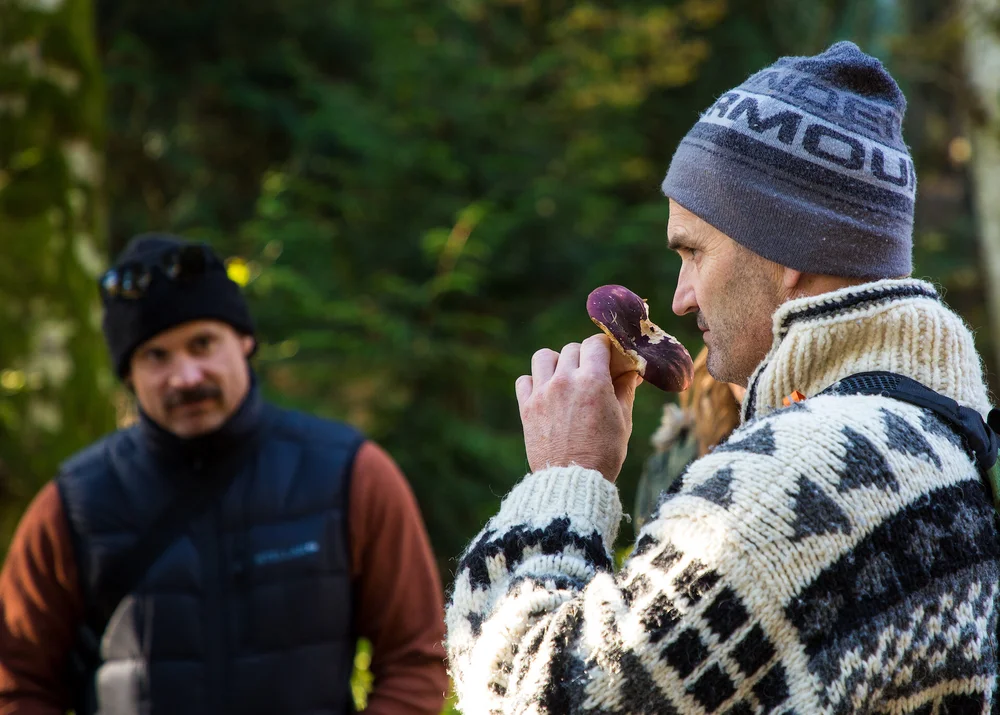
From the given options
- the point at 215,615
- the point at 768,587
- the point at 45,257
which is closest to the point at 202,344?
the point at 215,615

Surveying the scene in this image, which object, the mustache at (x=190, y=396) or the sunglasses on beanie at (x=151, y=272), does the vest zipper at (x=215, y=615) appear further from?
the sunglasses on beanie at (x=151, y=272)

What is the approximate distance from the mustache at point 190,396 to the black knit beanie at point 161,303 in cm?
24

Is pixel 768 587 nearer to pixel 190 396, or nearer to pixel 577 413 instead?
pixel 577 413

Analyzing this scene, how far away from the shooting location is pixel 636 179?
10312mm

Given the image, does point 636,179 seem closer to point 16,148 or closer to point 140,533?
point 16,148

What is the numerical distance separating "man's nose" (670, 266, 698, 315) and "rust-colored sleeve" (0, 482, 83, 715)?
2128 mm

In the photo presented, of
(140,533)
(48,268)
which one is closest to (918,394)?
(140,533)

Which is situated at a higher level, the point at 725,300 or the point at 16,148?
the point at 16,148

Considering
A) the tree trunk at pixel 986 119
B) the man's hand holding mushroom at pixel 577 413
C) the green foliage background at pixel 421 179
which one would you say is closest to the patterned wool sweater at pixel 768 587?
the man's hand holding mushroom at pixel 577 413

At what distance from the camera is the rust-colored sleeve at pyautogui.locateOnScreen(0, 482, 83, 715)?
304cm

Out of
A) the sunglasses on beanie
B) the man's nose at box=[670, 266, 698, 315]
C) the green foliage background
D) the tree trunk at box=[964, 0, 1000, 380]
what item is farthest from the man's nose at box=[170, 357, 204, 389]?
the tree trunk at box=[964, 0, 1000, 380]

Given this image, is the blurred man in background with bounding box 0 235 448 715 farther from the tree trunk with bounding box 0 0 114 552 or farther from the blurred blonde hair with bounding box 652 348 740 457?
the tree trunk with bounding box 0 0 114 552

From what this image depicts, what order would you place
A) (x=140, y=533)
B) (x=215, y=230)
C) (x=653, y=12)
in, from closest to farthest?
1. (x=140, y=533)
2. (x=215, y=230)
3. (x=653, y=12)

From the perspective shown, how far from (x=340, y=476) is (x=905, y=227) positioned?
1973mm
